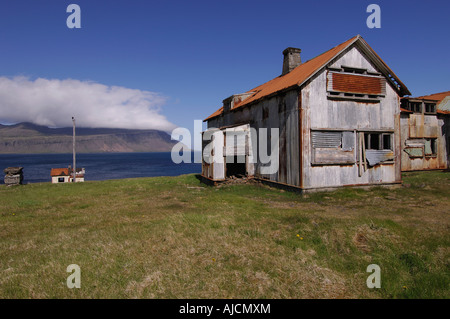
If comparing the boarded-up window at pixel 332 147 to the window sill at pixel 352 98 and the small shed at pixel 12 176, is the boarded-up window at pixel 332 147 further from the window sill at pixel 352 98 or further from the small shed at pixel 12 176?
the small shed at pixel 12 176

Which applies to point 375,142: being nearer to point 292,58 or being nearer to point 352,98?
point 352,98

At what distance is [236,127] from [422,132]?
18.3 m

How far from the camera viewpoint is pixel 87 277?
503 centimetres

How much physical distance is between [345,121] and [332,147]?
5.82 ft

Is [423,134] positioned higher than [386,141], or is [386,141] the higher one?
[423,134]

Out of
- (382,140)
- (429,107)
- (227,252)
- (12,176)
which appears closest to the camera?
(227,252)

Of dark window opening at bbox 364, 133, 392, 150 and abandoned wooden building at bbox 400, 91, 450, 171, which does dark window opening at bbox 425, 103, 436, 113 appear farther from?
dark window opening at bbox 364, 133, 392, 150

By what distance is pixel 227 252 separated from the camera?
6156mm

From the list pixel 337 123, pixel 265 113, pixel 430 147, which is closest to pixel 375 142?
pixel 337 123

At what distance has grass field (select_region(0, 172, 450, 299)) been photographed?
4734 mm

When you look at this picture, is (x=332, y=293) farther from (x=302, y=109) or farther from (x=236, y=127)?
(x=236, y=127)

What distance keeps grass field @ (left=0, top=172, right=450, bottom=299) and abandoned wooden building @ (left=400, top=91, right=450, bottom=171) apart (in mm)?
14884

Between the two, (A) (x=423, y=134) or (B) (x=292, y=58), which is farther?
(A) (x=423, y=134)

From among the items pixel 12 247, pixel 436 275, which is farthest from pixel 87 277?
pixel 436 275
